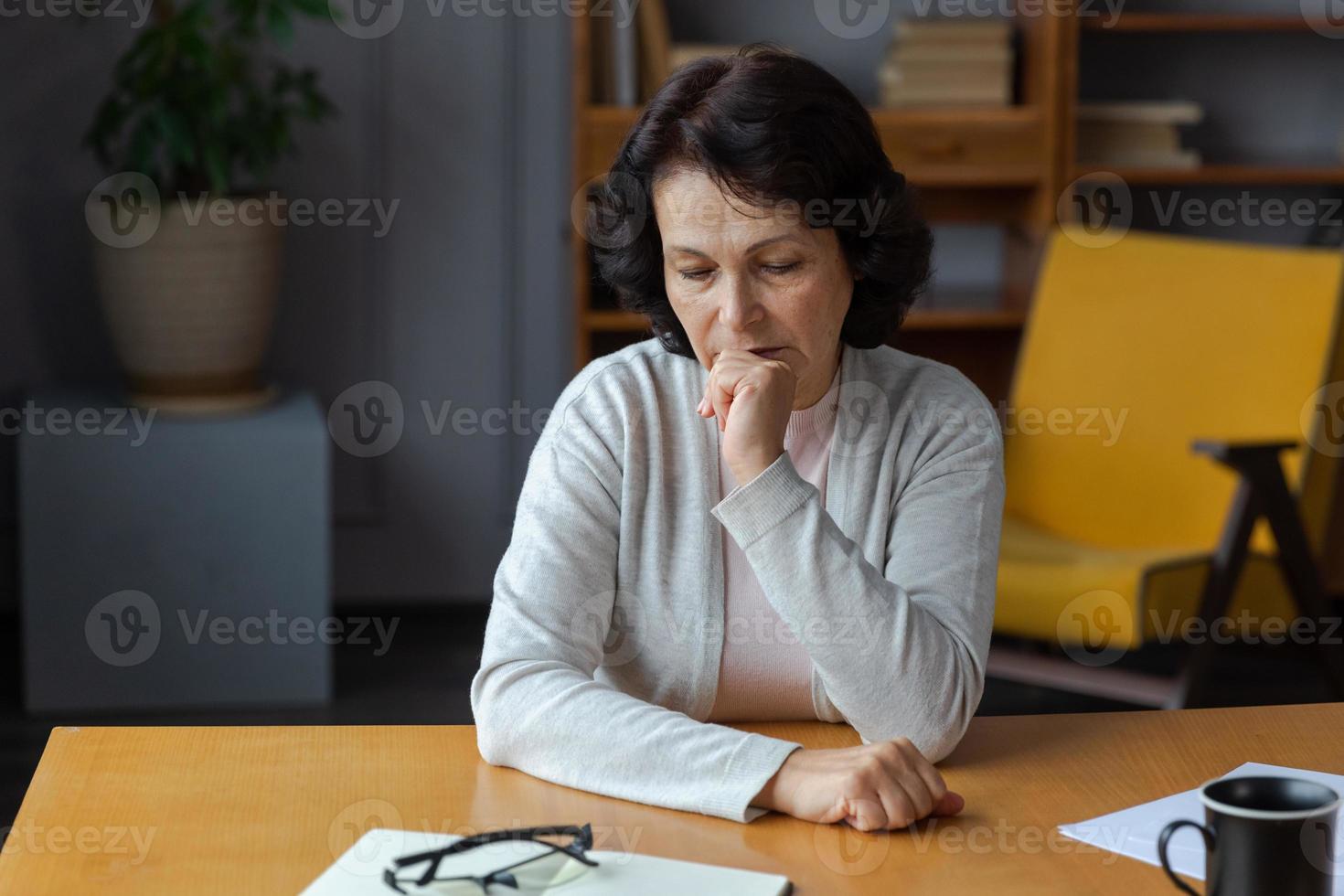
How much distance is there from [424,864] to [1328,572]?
3359 mm

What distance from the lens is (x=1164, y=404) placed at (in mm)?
3264

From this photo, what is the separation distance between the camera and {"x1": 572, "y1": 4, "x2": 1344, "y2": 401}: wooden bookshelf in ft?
11.5

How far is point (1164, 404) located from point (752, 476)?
2126 mm

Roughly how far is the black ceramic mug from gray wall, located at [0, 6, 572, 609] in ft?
10.1
